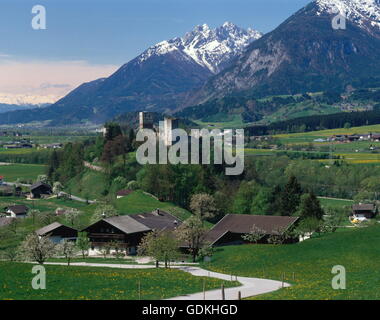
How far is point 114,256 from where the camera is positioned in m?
73.6

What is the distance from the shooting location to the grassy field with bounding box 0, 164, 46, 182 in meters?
166

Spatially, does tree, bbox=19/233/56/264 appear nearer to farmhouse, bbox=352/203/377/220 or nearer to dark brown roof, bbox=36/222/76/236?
dark brown roof, bbox=36/222/76/236

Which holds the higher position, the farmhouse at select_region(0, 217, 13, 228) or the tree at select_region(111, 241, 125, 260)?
the farmhouse at select_region(0, 217, 13, 228)

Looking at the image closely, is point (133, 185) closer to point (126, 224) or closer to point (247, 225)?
point (126, 224)

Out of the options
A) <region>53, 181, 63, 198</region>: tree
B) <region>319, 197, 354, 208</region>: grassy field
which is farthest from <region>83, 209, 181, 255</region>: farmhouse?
<region>53, 181, 63, 198</region>: tree

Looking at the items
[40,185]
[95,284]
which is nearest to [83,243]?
[95,284]

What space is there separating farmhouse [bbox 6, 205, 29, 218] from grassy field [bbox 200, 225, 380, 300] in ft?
169

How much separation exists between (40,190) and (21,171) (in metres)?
44.3

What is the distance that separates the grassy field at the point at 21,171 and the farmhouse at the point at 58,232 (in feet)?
269

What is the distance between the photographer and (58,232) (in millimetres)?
80688

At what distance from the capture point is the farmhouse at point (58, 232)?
79812mm
